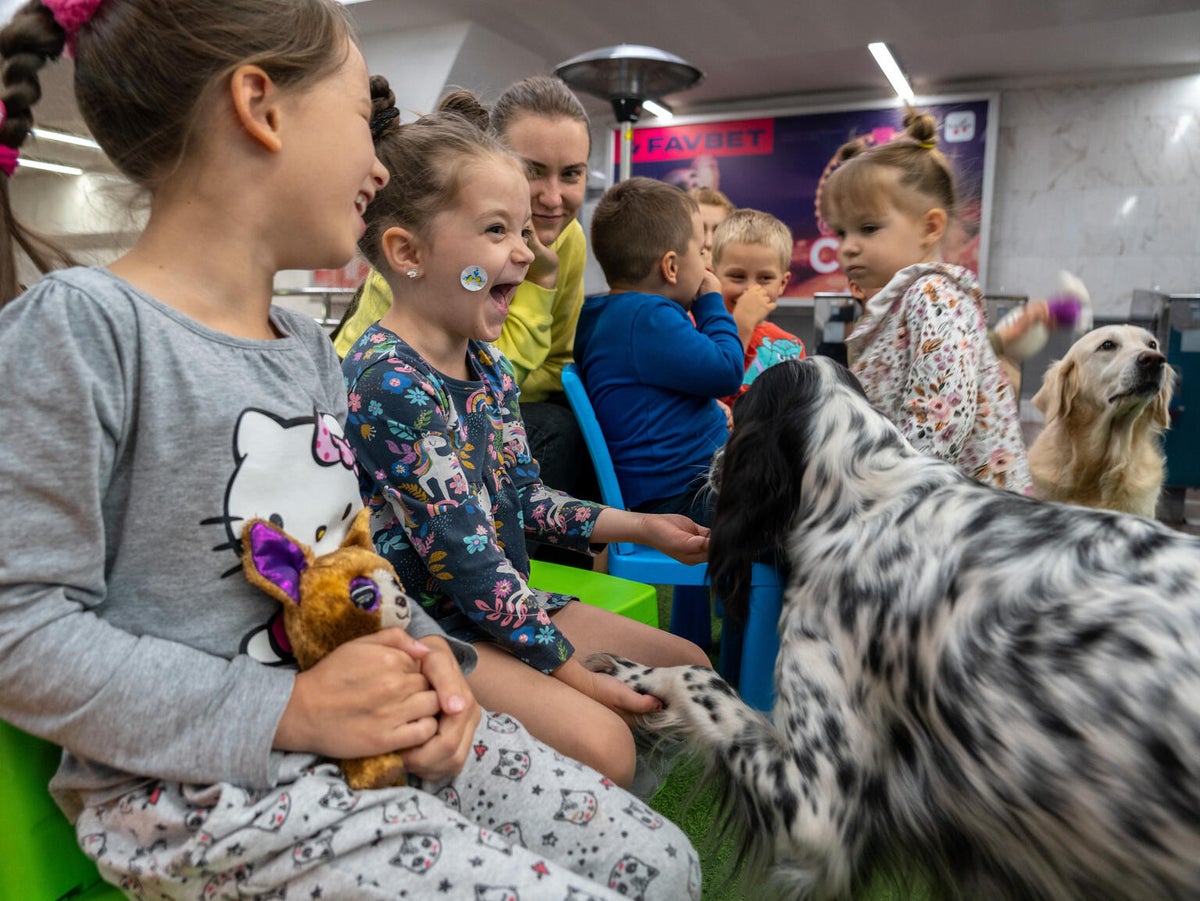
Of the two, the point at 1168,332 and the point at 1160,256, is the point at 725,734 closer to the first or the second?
the point at 1168,332

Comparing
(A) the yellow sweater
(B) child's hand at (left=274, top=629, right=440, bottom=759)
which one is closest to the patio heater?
(A) the yellow sweater

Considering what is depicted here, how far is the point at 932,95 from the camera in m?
8.34

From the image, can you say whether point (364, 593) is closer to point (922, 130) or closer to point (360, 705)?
point (360, 705)

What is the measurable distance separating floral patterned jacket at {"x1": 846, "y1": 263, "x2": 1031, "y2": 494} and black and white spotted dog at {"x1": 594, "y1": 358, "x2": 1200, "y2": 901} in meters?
0.65

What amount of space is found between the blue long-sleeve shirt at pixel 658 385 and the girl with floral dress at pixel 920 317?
40 cm

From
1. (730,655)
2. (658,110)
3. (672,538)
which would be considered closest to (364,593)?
(672,538)

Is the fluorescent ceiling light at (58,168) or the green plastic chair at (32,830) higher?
the fluorescent ceiling light at (58,168)

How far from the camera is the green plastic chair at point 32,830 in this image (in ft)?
2.70

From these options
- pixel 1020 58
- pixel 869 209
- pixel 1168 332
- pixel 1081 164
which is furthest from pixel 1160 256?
pixel 869 209

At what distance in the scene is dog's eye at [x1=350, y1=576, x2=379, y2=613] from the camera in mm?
948

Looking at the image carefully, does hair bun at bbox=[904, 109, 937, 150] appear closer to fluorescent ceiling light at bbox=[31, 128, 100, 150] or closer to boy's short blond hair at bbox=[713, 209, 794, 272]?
boy's short blond hair at bbox=[713, 209, 794, 272]

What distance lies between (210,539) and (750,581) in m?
0.97

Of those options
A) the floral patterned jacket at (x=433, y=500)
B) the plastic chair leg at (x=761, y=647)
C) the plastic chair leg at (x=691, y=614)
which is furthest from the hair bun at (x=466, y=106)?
the plastic chair leg at (x=691, y=614)

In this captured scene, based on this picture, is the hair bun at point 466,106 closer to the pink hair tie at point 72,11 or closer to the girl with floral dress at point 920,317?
the pink hair tie at point 72,11
